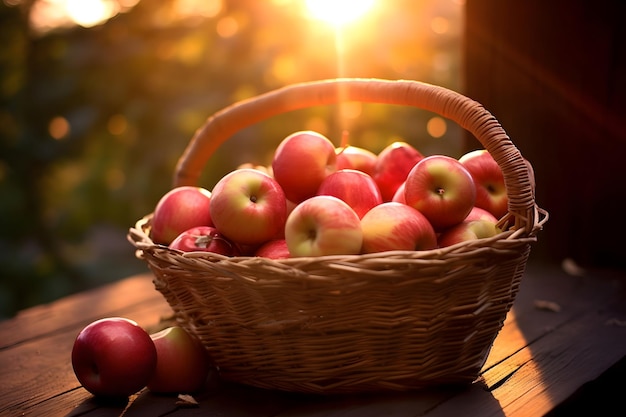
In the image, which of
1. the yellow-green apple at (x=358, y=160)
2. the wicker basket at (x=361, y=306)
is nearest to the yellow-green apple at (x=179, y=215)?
the wicker basket at (x=361, y=306)

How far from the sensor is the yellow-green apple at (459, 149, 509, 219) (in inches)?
56.4

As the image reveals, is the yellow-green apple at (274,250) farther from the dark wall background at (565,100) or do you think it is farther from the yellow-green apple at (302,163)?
the dark wall background at (565,100)

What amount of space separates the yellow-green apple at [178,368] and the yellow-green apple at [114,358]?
0.04 metres

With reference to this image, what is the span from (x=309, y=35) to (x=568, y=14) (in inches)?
49.1

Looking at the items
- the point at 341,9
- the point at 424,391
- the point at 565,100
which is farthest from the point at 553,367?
the point at 341,9

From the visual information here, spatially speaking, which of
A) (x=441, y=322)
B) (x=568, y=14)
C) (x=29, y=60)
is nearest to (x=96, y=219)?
(x=29, y=60)

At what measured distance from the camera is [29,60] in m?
3.34

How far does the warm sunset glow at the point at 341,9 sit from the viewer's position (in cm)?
247

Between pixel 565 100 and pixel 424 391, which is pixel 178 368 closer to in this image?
pixel 424 391

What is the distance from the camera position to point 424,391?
47.6 inches

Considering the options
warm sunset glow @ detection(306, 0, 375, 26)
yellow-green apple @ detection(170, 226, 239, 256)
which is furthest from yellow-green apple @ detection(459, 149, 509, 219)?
warm sunset glow @ detection(306, 0, 375, 26)

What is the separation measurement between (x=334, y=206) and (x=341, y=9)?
142cm

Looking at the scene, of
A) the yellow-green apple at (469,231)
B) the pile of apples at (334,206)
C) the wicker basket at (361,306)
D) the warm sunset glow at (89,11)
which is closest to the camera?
the wicker basket at (361,306)

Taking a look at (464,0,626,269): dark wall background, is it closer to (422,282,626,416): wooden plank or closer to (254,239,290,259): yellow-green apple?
(422,282,626,416): wooden plank
